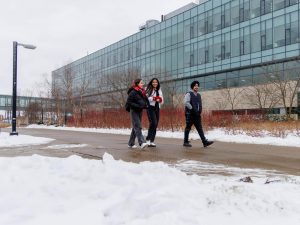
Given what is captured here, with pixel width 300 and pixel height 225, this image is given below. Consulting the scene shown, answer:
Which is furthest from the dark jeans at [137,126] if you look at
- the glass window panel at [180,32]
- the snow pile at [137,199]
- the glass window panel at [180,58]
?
the glass window panel at [180,32]

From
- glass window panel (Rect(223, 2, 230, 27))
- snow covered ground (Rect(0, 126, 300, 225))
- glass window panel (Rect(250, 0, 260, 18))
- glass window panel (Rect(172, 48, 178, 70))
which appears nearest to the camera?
snow covered ground (Rect(0, 126, 300, 225))

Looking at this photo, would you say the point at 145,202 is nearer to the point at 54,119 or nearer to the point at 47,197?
the point at 47,197

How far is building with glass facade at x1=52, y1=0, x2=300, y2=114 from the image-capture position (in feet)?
134

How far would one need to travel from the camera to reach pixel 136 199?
3539mm

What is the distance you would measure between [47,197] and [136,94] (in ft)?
17.8

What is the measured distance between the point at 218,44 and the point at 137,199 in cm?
4705

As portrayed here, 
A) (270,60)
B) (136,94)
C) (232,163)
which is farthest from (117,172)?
(270,60)

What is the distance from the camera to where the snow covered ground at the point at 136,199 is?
323 cm

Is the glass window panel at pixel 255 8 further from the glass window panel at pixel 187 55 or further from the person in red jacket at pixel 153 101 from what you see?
the person in red jacket at pixel 153 101

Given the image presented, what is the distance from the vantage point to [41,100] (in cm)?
5600

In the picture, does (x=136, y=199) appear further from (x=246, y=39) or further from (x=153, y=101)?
(x=246, y=39)

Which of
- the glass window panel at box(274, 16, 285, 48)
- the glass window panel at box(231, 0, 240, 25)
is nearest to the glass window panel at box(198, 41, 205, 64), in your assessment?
the glass window panel at box(231, 0, 240, 25)

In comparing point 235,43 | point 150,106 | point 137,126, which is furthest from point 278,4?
point 137,126

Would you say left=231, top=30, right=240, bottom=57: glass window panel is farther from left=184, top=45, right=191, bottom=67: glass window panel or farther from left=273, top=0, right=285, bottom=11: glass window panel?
left=184, top=45, right=191, bottom=67: glass window panel
